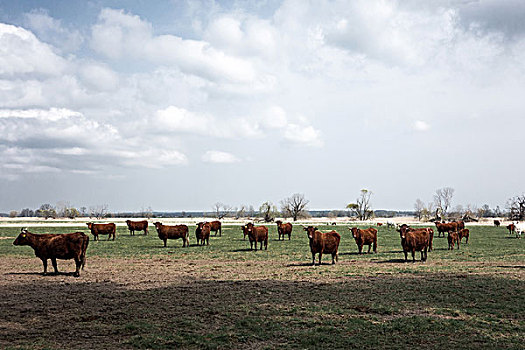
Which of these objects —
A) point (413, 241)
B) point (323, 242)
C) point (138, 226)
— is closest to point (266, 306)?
point (323, 242)

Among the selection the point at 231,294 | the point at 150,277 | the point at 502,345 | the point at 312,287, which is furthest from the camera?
the point at 150,277


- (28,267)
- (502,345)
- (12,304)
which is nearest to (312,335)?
(502,345)

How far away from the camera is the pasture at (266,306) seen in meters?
8.99

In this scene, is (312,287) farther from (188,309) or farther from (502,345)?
(502,345)

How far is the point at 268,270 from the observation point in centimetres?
1895

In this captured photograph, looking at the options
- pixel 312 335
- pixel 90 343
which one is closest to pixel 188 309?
pixel 90 343

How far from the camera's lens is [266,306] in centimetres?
1179

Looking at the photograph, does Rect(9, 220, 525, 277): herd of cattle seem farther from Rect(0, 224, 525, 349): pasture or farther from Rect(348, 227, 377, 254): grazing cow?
Rect(0, 224, 525, 349): pasture

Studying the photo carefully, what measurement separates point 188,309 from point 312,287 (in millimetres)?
4843

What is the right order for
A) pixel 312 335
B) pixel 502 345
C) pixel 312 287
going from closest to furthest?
pixel 502 345 → pixel 312 335 → pixel 312 287

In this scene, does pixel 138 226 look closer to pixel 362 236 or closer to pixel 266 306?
pixel 362 236

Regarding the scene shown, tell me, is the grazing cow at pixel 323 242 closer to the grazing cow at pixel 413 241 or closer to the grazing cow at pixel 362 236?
the grazing cow at pixel 413 241

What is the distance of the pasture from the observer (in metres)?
8.99

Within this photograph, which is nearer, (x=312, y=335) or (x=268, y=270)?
(x=312, y=335)
